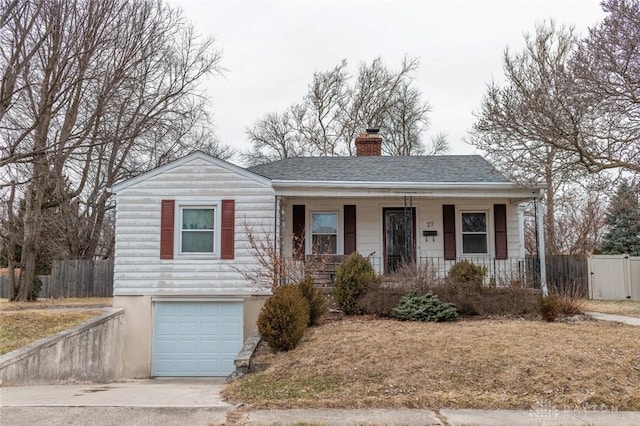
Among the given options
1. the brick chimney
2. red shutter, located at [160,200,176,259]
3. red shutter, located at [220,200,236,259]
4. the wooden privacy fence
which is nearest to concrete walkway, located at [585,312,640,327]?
the wooden privacy fence

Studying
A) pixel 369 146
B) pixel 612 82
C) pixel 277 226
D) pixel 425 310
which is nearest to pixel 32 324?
pixel 277 226

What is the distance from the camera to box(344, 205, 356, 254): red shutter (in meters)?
13.1

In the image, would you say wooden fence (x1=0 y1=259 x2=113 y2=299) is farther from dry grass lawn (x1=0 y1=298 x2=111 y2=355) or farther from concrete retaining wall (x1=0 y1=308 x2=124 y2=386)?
concrete retaining wall (x1=0 y1=308 x2=124 y2=386)

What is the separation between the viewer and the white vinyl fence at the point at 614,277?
53.6 ft

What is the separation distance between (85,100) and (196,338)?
8.49 meters

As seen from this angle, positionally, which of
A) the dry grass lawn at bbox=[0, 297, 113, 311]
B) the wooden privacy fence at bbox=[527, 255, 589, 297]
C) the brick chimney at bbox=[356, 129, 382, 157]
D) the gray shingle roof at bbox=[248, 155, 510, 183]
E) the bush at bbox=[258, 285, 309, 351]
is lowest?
the dry grass lawn at bbox=[0, 297, 113, 311]

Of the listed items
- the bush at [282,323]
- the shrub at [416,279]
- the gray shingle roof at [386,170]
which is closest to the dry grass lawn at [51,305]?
the gray shingle roof at [386,170]

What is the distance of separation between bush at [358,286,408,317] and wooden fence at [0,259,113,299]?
12.9 meters

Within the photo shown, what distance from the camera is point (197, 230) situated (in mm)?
11734

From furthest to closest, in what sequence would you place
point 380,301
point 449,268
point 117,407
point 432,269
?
1. point 449,268
2. point 432,269
3. point 380,301
4. point 117,407

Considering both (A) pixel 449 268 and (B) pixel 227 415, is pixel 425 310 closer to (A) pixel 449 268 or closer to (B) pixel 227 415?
(A) pixel 449 268

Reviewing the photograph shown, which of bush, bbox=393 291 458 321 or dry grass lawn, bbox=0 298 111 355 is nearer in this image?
dry grass lawn, bbox=0 298 111 355

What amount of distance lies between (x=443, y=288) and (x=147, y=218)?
7158mm

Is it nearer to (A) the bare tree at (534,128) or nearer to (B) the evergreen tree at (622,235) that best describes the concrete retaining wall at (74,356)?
(A) the bare tree at (534,128)
